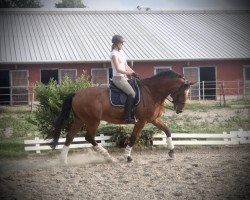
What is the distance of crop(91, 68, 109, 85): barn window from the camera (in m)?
19.4

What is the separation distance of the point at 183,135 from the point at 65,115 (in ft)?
9.57

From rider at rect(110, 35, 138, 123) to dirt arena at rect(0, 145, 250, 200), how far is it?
3.19 ft

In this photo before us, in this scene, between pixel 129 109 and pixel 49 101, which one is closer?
pixel 129 109

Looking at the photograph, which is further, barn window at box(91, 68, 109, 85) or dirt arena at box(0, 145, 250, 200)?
barn window at box(91, 68, 109, 85)

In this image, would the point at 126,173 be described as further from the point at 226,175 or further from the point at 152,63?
the point at 152,63

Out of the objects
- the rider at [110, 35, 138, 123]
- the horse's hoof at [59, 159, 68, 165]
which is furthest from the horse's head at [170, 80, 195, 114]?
the horse's hoof at [59, 159, 68, 165]

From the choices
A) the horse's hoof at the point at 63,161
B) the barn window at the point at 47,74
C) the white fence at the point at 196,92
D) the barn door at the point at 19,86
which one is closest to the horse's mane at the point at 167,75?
the horse's hoof at the point at 63,161

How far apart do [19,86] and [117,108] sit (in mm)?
12486

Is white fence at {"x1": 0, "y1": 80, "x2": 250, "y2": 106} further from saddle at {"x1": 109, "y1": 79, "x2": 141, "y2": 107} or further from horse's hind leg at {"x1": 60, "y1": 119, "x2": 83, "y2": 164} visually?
saddle at {"x1": 109, "y1": 79, "x2": 141, "y2": 107}

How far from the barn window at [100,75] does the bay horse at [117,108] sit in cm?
1234

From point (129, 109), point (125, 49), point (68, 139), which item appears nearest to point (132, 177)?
point (129, 109)

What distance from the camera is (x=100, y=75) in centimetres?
1948

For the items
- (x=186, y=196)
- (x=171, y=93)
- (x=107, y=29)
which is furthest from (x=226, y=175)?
(x=107, y=29)

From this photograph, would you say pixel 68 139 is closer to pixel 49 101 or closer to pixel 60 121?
pixel 60 121
